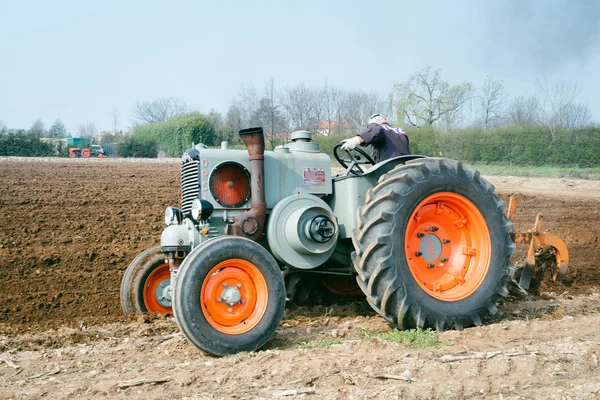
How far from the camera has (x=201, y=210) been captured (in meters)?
5.18

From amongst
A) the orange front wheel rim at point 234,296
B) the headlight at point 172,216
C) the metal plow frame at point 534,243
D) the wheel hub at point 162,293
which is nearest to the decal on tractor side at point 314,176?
the headlight at point 172,216

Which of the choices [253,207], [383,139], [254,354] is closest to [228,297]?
[254,354]

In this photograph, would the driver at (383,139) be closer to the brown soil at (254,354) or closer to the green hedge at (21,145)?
the brown soil at (254,354)

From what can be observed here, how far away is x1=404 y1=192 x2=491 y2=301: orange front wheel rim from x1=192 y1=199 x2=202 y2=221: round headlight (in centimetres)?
186

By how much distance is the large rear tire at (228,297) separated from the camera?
4.48 metres

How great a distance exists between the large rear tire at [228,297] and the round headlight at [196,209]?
0.55 meters

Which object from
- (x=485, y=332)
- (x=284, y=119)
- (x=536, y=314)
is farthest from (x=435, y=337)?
(x=284, y=119)

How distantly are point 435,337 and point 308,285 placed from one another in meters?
1.91

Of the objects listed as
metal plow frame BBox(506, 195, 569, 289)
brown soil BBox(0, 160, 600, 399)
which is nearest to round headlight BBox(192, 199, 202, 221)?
brown soil BBox(0, 160, 600, 399)

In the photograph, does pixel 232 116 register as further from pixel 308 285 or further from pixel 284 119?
pixel 308 285

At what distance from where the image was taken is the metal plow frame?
6707mm

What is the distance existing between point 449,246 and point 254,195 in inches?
74.7

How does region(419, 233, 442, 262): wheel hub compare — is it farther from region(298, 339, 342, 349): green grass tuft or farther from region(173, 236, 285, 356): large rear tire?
region(173, 236, 285, 356): large rear tire

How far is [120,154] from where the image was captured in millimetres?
33969
